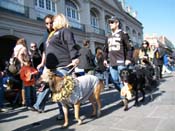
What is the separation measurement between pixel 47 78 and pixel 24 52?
289 centimetres

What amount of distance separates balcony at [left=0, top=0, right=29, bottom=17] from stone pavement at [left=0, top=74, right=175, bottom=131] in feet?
38.6

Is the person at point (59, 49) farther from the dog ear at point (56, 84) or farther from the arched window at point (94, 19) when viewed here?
the arched window at point (94, 19)

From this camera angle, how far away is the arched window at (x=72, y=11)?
25.1m

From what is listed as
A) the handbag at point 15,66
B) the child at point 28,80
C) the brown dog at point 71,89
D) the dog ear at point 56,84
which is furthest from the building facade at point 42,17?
the dog ear at point 56,84

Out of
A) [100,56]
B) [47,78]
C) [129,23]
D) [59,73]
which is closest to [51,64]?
[59,73]

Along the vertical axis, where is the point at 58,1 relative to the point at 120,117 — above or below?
above

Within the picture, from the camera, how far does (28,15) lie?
18.8 meters

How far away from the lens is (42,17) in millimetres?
20672

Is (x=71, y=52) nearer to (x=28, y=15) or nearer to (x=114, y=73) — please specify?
(x=114, y=73)

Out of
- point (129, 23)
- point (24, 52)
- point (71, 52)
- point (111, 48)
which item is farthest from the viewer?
point (129, 23)

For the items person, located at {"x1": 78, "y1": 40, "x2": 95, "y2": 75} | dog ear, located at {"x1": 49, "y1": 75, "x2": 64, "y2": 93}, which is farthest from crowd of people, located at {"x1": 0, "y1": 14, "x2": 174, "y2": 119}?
dog ear, located at {"x1": 49, "y1": 75, "x2": 64, "y2": 93}

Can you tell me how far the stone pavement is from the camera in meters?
4.38

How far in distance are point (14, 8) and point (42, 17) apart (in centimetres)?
329

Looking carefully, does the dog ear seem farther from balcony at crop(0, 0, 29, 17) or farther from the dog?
balcony at crop(0, 0, 29, 17)
